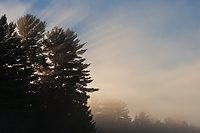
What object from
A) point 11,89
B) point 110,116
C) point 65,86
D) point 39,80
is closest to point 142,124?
point 110,116

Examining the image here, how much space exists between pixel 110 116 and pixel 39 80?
61313mm

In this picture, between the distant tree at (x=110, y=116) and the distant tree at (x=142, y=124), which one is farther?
the distant tree at (x=142, y=124)

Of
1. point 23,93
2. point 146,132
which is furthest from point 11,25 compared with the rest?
point 146,132

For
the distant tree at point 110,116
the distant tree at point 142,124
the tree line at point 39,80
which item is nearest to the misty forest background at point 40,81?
the tree line at point 39,80

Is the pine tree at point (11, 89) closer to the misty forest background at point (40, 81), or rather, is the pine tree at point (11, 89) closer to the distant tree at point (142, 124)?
the misty forest background at point (40, 81)

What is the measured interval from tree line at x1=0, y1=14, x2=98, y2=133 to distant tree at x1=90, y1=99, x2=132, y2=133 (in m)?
46.8

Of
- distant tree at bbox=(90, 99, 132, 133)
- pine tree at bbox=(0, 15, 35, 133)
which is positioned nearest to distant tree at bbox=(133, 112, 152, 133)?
distant tree at bbox=(90, 99, 132, 133)

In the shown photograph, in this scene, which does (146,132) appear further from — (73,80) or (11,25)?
(11,25)

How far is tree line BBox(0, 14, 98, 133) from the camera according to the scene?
19906 millimetres

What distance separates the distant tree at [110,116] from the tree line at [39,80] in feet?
153

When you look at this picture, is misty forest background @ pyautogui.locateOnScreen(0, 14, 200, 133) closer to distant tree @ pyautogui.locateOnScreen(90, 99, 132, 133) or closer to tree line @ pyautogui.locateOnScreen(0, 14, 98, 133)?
tree line @ pyautogui.locateOnScreen(0, 14, 98, 133)

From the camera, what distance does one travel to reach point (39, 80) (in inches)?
1117

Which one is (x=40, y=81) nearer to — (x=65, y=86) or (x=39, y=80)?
(x=39, y=80)

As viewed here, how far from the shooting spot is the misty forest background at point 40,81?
1992cm
